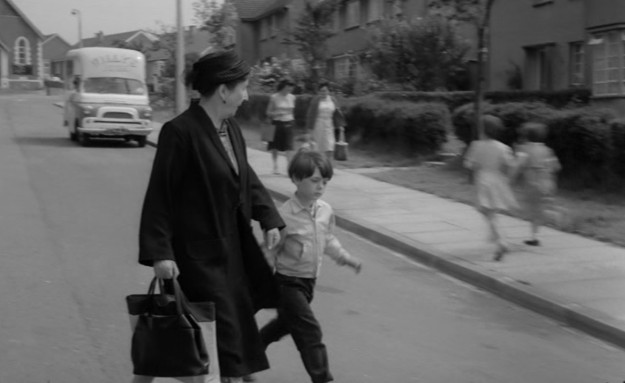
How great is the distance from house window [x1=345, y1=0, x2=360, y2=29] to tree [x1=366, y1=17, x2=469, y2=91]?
11458 millimetres

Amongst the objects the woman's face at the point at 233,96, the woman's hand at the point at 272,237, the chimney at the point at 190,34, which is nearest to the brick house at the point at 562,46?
the woman's hand at the point at 272,237

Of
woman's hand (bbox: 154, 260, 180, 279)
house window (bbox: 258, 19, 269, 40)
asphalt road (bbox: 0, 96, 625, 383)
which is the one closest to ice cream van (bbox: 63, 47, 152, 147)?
asphalt road (bbox: 0, 96, 625, 383)

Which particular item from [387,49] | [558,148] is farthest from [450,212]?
[387,49]

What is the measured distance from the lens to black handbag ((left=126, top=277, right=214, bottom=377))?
3895mm

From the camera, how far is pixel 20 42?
74.3m

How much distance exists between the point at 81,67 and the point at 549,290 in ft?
58.7

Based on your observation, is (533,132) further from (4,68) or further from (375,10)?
(4,68)

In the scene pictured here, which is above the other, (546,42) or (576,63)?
(546,42)

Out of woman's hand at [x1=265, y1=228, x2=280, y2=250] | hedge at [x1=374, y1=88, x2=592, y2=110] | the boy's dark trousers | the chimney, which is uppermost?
the chimney

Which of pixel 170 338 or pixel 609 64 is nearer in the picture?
pixel 170 338

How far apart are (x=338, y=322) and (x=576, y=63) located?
20018 mm

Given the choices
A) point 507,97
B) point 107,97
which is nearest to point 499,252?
point 107,97

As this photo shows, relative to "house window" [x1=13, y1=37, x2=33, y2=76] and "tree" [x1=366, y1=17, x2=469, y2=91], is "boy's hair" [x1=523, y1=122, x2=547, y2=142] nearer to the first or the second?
"tree" [x1=366, y1=17, x2=469, y2=91]

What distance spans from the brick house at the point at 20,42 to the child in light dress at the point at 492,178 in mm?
66405
